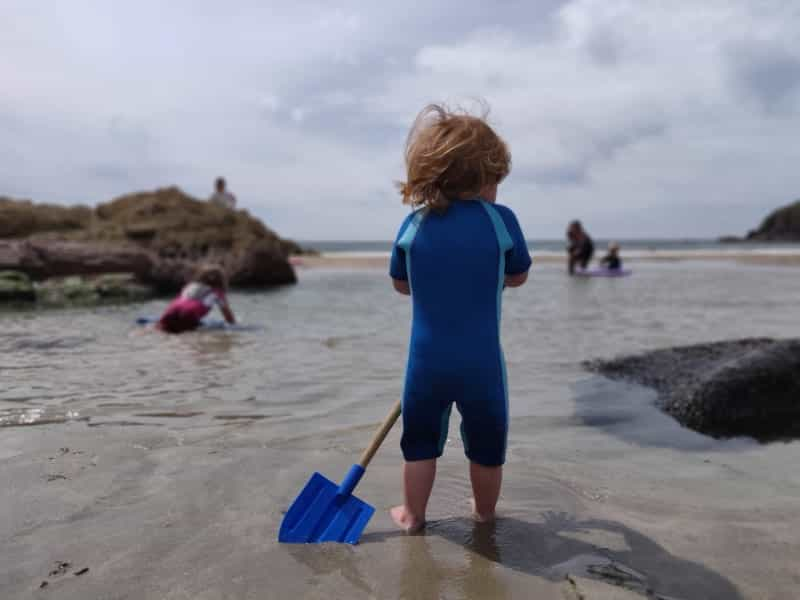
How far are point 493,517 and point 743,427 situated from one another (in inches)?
82.2

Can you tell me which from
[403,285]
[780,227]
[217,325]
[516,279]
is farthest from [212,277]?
[780,227]

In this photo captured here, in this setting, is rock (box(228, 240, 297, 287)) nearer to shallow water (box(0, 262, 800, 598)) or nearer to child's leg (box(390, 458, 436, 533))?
shallow water (box(0, 262, 800, 598))

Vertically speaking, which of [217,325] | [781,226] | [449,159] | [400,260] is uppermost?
[781,226]

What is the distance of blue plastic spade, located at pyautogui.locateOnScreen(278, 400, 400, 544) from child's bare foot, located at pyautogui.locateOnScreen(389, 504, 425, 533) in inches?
4.2

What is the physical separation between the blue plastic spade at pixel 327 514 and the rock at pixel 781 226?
8307 cm

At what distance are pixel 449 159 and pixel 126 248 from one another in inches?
536

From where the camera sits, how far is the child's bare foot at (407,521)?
2.39 meters

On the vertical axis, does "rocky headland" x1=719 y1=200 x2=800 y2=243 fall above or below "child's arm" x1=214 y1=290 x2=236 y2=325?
above

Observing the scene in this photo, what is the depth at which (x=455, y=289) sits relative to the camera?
2369 mm

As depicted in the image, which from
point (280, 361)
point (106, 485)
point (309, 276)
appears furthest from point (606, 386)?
point (309, 276)

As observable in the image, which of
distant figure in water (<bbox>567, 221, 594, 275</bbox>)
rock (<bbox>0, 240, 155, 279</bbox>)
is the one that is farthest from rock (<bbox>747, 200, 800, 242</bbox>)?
rock (<bbox>0, 240, 155, 279</bbox>)

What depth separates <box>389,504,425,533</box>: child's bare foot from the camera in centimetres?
239

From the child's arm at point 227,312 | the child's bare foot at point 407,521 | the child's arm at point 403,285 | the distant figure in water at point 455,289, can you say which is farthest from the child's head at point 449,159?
the child's arm at point 227,312

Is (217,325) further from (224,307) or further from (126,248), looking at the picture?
(126,248)
